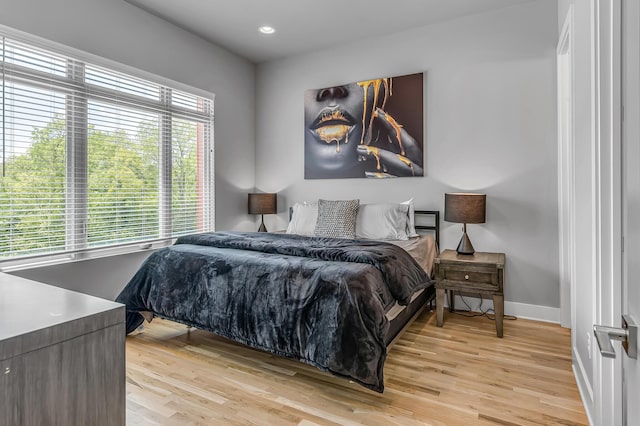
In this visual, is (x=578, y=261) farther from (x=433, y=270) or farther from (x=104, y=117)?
(x=104, y=117)

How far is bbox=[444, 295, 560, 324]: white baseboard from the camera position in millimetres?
3246

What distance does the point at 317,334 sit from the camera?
2.01m

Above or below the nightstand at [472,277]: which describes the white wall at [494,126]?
above

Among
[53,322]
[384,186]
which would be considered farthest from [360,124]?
[53,322]

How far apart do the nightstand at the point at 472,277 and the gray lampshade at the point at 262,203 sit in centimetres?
222

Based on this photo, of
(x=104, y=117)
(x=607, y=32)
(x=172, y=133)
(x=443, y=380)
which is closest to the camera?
(x=607, y=32)

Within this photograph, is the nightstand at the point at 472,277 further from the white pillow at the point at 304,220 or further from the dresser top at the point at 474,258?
the white pillow at the point at 304,220

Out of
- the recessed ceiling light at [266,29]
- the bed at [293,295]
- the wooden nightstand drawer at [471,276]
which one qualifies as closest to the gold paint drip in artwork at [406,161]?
the wooden nightstand drawer at [471,276]

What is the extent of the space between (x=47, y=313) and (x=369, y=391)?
173 centimetres

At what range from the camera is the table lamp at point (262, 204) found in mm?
4516

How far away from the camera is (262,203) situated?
178 inches

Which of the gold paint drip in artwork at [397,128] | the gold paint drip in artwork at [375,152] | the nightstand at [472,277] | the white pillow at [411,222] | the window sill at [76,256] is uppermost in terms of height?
the gold paint drip in artwork at [397,128]

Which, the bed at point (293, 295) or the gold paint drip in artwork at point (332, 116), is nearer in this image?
the bed at point (293, 295)

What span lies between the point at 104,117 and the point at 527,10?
3898 mm
